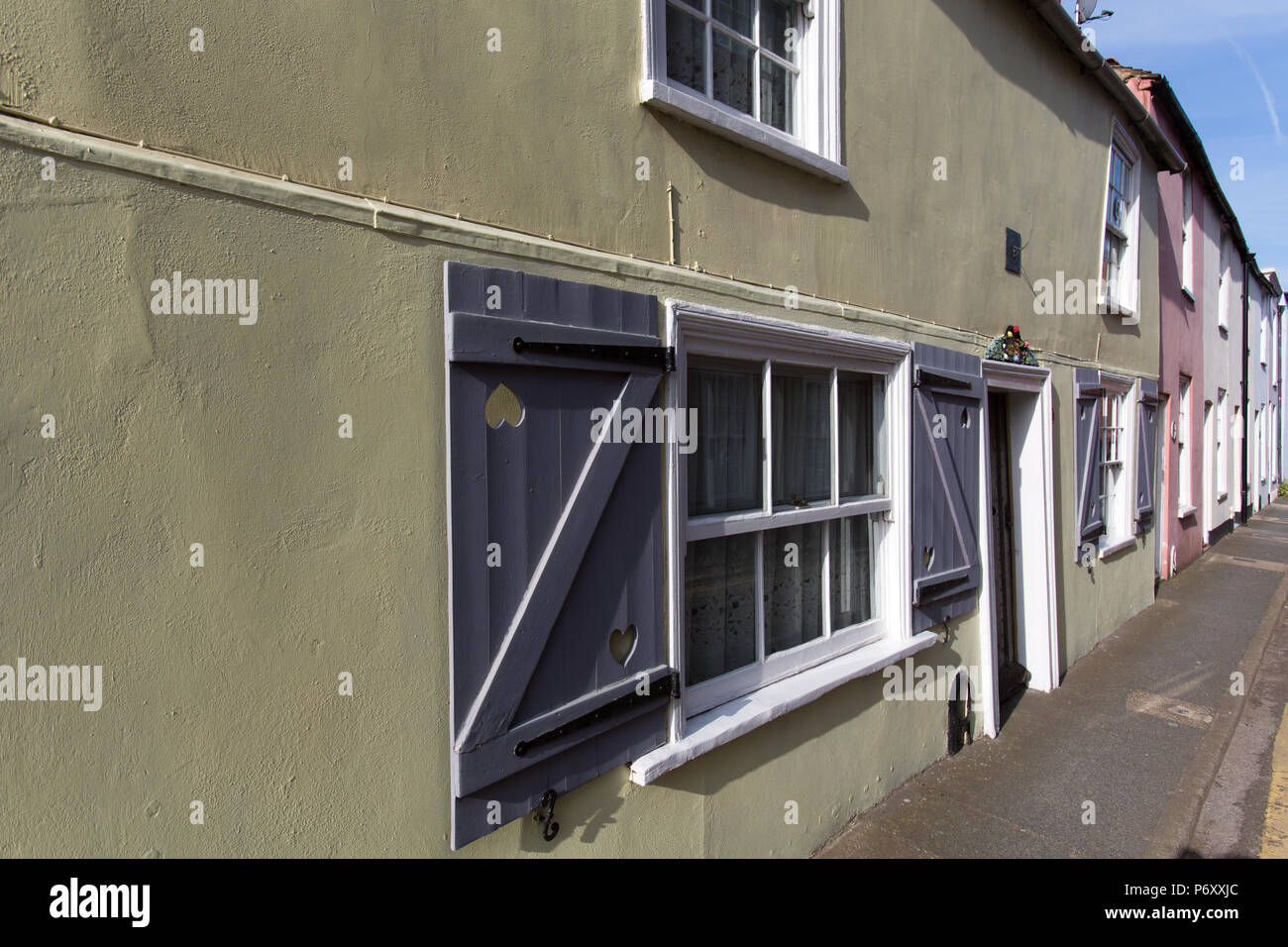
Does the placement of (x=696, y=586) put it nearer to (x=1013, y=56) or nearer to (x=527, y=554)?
(x=527, y=554)

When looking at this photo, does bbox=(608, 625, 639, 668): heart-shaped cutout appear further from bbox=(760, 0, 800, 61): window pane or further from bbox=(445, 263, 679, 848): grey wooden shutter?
bbox=(760, 0, 800, 61): window pane

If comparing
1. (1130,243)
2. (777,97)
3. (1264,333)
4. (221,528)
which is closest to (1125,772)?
(777,97)

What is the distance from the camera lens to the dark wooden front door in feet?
20.9

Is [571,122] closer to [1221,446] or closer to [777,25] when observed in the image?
[777,25]

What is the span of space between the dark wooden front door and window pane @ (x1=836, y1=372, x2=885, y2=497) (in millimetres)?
2469

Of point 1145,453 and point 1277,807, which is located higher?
point 1145,453

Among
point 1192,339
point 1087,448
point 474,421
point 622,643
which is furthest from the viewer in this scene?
point 1192,339

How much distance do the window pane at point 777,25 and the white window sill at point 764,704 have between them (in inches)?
121

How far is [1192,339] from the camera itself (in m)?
11.9

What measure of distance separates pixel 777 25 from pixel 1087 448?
17.1 feet

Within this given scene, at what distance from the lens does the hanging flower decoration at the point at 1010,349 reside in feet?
18.0

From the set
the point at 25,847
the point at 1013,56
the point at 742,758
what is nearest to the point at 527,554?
the point at 25,847

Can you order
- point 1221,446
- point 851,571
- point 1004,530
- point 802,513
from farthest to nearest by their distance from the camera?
point 1221,446 < point 1004,530 < point 851,571 < point 802,513

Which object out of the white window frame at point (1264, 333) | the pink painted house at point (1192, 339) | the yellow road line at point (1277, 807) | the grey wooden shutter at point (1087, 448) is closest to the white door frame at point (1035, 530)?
the grey wooden shutter at point (1087, 448)
